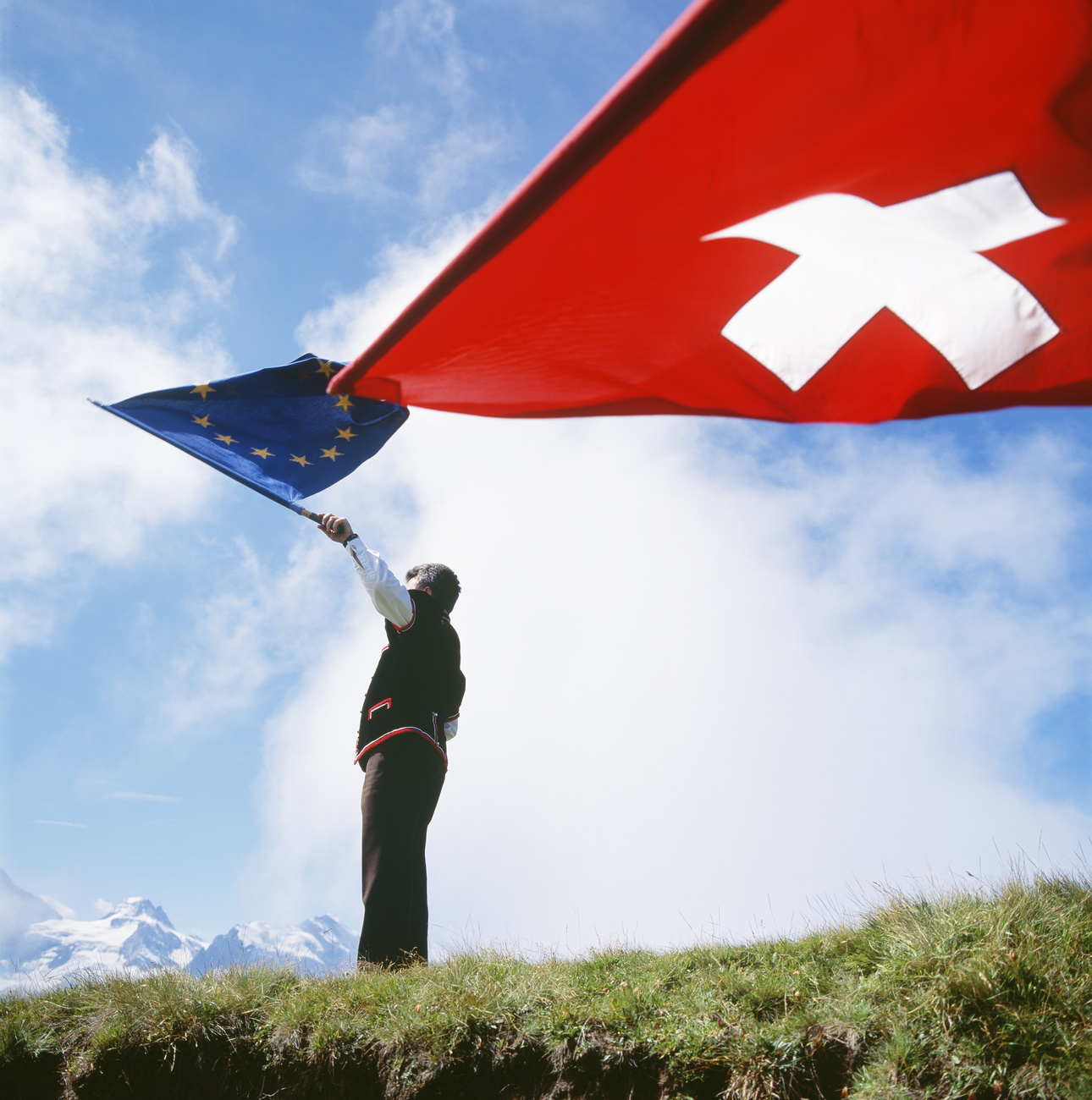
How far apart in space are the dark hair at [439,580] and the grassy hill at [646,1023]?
2820mm

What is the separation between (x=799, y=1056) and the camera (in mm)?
3469

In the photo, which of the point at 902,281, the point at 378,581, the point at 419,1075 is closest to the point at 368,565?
the point at 378,581

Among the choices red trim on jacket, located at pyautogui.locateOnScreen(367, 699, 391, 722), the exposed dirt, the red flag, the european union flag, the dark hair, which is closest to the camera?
the red flag

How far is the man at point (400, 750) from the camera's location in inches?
211

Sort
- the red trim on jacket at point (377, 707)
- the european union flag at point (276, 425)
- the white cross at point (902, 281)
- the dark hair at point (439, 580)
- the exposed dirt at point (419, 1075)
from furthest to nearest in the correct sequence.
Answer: the dark hair at point (439, 580) → the red trim on jacket at point (377, 707) → the european union flag at point (276, 425) → the exposed dirt at point (419, 1075) → the white cross at point (902, 281)

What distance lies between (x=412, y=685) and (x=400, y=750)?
484 millimetres

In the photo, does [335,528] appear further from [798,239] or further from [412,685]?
[798,239]

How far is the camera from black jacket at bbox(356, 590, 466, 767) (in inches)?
228

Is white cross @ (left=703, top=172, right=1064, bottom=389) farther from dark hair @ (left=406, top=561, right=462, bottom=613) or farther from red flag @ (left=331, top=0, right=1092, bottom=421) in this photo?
dark hair @ (left=406, top=561, right=462, bottom=613)

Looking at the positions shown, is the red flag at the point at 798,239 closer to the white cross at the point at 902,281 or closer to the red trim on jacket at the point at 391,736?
the white cross at the point at 902,281

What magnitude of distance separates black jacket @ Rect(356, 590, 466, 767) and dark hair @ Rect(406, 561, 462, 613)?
42cm

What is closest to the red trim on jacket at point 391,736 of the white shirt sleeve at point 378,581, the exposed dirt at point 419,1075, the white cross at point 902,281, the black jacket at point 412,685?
the black jacket at point 412,685

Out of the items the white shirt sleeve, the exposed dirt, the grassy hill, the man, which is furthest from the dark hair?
the exposed dirt

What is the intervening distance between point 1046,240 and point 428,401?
2870mm
